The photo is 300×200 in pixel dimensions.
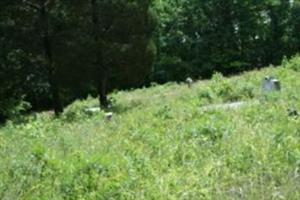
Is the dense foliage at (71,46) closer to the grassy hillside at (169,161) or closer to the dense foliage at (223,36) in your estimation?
the grassy hillside at (169,161)

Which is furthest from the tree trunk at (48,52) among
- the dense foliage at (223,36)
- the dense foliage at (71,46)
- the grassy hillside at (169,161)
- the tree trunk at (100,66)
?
the dense foliage at (223,36)

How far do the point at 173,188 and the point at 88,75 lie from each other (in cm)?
1662

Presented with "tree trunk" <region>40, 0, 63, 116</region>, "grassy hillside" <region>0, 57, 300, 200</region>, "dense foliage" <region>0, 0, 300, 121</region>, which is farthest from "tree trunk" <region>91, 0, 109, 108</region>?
"grassy hillside" <region>0, 57, 300, 200</region>

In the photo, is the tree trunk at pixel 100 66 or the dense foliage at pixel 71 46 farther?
the tree trunk at pixel 100 66

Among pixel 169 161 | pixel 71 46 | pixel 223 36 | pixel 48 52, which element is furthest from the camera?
pixel 223 36

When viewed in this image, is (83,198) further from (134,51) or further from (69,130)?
(134,51)

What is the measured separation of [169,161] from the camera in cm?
744

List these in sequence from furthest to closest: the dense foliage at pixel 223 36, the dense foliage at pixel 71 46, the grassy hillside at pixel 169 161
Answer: the dense foliage at pixel 223 36
the dense foliage at pixel 71 46
the grassy hillside at pixel 169 161

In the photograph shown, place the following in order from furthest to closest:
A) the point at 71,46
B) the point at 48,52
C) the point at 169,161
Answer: the point at 71,46 < the point at 48,52 < the point at 169,161

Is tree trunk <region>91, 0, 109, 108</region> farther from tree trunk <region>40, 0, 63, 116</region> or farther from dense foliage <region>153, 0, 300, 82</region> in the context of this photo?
dense foliage <region>153, 0, 300, 82</region>

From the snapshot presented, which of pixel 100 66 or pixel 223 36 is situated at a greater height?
pixel 100 66

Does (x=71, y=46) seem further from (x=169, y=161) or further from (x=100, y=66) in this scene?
(x=169, y=161)

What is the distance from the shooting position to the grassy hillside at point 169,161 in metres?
5.89

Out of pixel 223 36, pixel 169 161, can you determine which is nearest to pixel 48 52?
pixel 169 161
